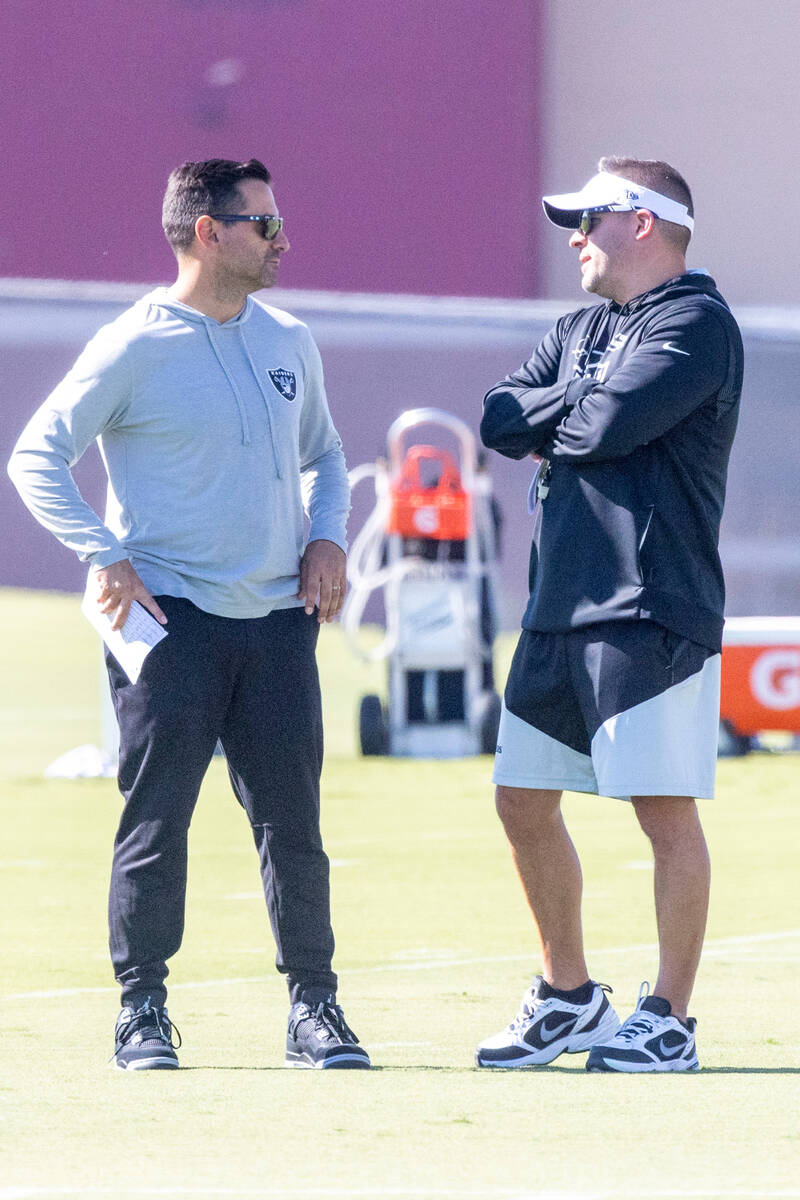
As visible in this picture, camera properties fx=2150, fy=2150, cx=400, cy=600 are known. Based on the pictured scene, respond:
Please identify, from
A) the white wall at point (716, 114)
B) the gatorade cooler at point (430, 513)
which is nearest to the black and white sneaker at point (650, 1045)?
the gatorade cooler at point (430, 513)

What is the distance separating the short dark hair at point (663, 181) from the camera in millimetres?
4203

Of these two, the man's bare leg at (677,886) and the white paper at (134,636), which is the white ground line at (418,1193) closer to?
the man's bare leg at (677,886)

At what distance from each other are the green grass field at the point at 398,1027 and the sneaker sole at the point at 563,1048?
5 centimetres

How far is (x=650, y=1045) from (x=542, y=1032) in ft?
0.87

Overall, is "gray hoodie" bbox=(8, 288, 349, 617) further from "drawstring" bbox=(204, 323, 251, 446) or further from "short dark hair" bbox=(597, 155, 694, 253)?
"short dark hair" bbox=(597, 155, 694, 253)

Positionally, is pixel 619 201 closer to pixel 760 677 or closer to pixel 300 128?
pixel 760 677

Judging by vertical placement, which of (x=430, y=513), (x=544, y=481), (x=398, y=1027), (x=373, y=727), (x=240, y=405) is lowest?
(x=373, y=727)

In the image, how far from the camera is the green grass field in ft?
10.6

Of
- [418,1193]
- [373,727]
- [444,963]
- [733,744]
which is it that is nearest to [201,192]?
[418,1193]

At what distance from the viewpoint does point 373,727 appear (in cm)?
1243

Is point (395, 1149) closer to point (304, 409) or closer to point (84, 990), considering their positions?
point (304, 409)

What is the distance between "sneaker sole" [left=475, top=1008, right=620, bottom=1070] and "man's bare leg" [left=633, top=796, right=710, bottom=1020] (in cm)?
19

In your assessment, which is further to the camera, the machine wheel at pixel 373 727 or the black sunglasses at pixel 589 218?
the machine wheel at pixel 373 727

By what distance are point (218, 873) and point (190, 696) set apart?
12.6 ft
